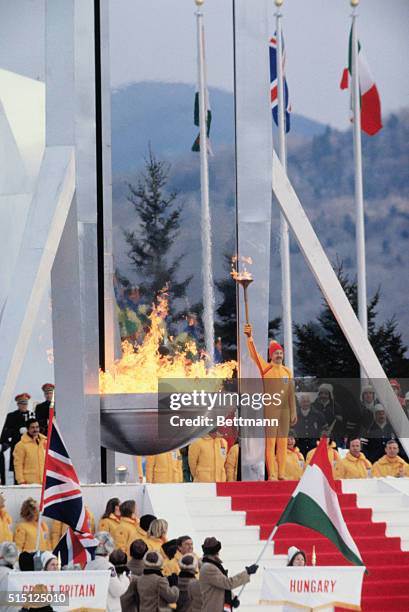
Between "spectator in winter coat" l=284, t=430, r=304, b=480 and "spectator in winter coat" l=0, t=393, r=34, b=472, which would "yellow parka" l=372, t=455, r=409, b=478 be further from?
"spectator in winter coat" l=0, t=393, r=34, b=472

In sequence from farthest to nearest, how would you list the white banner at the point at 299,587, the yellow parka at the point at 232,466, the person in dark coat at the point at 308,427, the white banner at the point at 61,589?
the person in dark coat at the point at 308,427
the yellow parka at the point at 232,466
the white banner at the point at 299,587
the white banner at the point at 61,589

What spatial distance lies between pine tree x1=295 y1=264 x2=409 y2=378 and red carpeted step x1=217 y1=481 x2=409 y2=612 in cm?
1687

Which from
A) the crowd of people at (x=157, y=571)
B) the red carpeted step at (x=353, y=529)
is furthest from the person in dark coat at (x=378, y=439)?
the crowd of people at (x=157, y=571)

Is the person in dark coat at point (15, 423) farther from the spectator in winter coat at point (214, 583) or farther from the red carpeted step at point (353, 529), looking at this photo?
the spectator in winter coat at point (214, 583)

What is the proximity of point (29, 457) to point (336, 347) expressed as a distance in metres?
17.3

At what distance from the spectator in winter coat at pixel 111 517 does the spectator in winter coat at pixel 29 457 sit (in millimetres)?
1351

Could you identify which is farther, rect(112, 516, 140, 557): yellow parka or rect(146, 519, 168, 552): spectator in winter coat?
rect(112, 516, 140, 557): yellow parka

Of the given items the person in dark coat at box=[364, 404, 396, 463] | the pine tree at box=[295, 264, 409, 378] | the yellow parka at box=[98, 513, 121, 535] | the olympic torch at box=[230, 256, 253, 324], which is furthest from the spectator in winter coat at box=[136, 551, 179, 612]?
the pine tree at box=[295, 264, 409, 378]

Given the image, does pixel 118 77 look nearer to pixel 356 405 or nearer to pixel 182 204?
pixel 182 204

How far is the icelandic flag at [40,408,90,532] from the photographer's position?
10258mm

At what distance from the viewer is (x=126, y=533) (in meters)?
11.4

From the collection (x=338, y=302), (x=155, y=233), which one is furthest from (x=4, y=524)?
(x=155, y=233)

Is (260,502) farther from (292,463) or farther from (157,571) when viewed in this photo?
(157,571)

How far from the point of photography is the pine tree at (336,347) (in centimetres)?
2931
